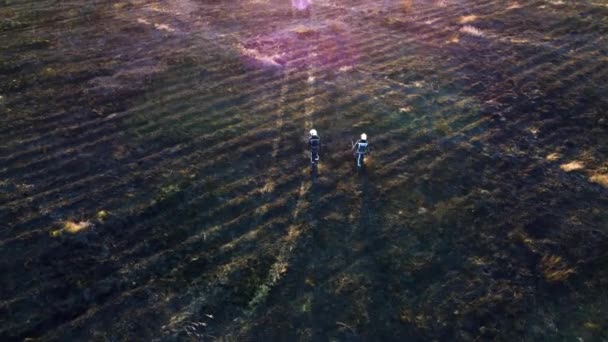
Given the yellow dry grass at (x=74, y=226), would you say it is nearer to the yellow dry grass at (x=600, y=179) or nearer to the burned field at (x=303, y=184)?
the burned field at (x=303, y=184)

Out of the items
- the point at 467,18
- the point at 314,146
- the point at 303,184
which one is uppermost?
the point at 467,18

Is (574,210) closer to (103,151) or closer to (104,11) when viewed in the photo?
(103,151)

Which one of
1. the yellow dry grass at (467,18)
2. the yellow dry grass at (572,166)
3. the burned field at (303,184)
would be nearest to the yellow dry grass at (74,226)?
the burned field at (303,184)

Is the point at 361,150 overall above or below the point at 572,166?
above

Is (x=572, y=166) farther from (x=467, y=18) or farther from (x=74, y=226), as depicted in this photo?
(x=74, y=226)

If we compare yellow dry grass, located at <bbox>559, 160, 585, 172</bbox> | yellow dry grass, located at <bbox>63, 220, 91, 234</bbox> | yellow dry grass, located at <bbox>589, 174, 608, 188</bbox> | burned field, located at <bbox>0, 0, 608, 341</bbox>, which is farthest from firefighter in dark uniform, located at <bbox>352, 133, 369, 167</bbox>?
yellow dry grass, located at <bbox>63, 220, 91, 234</bbox>

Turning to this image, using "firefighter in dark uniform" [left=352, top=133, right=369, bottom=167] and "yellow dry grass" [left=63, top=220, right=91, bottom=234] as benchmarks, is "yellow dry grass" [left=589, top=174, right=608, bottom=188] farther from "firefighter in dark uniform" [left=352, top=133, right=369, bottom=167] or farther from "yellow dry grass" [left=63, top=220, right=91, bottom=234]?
"yellow dry grass" [left=63, top=220, right=91, bottom=234]

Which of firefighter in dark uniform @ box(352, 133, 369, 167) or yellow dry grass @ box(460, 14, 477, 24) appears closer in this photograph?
firefighter in dark uniform @ box(352, 133, 369, 167)

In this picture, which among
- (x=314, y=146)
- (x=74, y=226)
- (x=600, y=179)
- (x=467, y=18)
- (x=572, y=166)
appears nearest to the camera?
(x=74, y=226)

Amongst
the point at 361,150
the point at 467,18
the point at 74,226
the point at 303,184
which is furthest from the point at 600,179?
the point at 74,226
